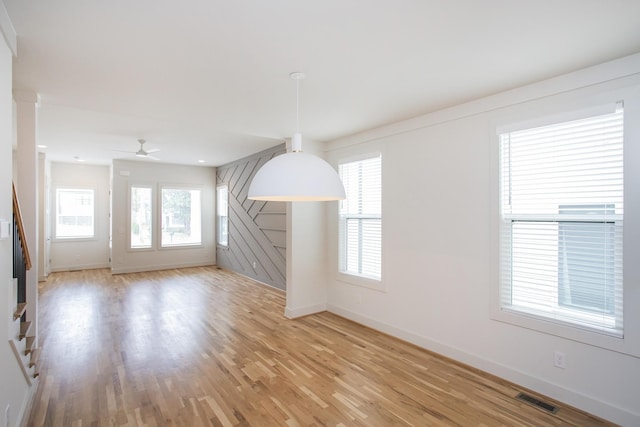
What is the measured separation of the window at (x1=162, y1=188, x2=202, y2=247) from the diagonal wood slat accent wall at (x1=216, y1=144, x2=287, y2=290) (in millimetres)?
859

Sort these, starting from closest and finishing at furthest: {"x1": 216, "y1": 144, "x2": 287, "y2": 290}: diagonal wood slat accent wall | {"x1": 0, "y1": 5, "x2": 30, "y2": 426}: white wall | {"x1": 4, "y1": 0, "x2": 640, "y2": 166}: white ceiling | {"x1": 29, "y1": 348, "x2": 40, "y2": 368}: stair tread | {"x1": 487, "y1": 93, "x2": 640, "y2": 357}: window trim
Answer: {"x1": 4, "y1": 0, "x2": 640, "y2": 166}: white ceiling → {"x1": 0, "y1": 5, "x2": 30, "y2": 426}: white wall → {"x1": 487, "y1": 93, "x2": 640, "y2": 357}: window trim → {"x1": 29, "y1": 348, "x2": 40, "y2": 368}: stair tread → {"x1": 216, "y1": 144, "x2": 287, "y2": 290}: diagonal wood slat accent wall

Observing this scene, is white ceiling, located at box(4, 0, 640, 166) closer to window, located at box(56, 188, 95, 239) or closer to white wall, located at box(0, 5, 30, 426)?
white wall, located at box(0, 5, 30, 426)

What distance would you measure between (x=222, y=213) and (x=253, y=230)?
A: 6.64 feet

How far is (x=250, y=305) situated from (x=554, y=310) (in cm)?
401

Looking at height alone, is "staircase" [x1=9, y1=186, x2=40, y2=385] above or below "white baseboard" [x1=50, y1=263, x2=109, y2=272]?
above

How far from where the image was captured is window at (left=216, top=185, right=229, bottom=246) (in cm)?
815

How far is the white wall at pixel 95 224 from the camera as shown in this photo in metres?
7.68

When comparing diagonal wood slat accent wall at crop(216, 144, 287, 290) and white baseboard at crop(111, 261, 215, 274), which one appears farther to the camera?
white baseboard at crop(111, 261, 215, 274)

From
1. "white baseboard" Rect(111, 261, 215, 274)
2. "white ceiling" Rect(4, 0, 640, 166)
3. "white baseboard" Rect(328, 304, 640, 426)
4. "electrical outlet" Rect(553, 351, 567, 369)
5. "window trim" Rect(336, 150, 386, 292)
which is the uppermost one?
"white ceiling" Rect(4, 0, 640, 166)

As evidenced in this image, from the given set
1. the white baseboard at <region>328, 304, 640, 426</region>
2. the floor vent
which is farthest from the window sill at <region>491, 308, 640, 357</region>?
the floor vent

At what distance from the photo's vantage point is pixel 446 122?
3.33 meters

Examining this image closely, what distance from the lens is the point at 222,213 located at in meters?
8.46

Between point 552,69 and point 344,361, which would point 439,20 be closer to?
point 552,69

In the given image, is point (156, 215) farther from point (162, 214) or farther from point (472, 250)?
point (472, 250)
